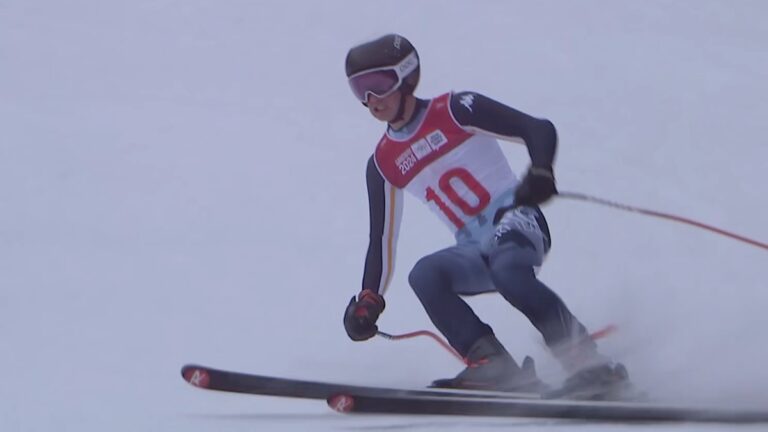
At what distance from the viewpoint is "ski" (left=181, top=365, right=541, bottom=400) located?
4125mm

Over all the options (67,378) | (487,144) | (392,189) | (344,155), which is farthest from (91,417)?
(344,155)

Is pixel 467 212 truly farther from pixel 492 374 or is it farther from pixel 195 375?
pixel 195 375

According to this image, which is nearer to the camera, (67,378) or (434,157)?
(434,157)

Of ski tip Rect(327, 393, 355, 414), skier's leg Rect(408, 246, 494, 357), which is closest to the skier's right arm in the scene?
skier's leg Rect(408, 246, 494, 357)

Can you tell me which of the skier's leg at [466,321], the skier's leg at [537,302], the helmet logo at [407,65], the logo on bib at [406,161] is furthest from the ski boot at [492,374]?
the helmet logo at [407,65]

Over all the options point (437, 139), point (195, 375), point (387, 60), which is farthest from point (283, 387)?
point (387, 60)

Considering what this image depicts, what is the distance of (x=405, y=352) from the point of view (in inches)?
222

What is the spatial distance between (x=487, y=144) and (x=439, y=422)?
1.04 m

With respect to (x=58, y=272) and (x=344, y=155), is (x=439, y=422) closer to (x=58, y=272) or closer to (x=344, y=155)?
(x=58, y=272)

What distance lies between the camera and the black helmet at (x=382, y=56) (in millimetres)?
4293

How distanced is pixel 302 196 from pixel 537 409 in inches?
204

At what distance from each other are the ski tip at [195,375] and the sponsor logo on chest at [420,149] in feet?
3.10

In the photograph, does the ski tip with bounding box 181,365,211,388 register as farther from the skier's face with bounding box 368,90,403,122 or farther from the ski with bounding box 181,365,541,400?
the skier's face with bounding box 368,90,403,122

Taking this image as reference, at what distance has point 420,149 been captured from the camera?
14.6ft
